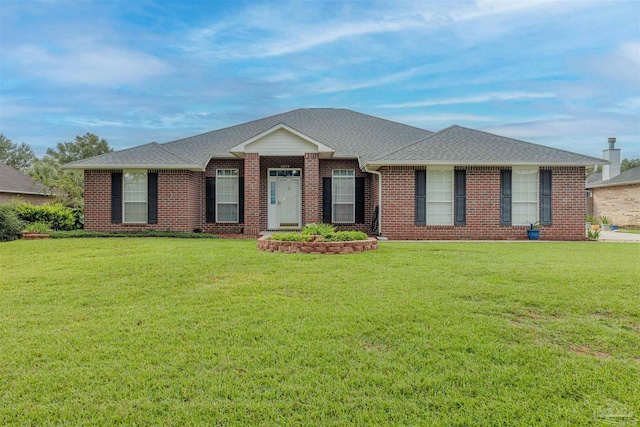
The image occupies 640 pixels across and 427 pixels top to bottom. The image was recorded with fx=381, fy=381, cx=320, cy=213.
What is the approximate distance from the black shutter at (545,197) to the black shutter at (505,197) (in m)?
1.17

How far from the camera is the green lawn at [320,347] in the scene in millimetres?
2637

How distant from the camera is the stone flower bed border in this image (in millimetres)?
9375

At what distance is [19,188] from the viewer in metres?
22.7

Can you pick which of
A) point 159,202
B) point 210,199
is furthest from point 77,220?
point 210,199

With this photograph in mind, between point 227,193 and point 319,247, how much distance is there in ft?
25.2

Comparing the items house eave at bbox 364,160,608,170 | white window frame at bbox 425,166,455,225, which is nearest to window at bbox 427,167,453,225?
→ white window frame at bbox 425,166,455,225

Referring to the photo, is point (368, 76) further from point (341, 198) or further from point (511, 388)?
point (511, 388)

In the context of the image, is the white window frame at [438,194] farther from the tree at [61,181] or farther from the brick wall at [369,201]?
the tree at [61,181]

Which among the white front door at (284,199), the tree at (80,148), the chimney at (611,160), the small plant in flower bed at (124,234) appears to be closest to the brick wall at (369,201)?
the white front door at (284,199)

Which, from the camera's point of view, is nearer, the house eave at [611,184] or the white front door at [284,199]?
the white front door at [284,199]

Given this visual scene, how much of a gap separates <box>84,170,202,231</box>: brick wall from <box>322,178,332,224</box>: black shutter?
530cm

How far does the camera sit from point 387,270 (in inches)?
283

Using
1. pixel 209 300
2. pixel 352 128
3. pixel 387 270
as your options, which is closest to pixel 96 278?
pixel 209 300

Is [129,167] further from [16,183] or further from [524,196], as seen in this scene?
[524,196]
